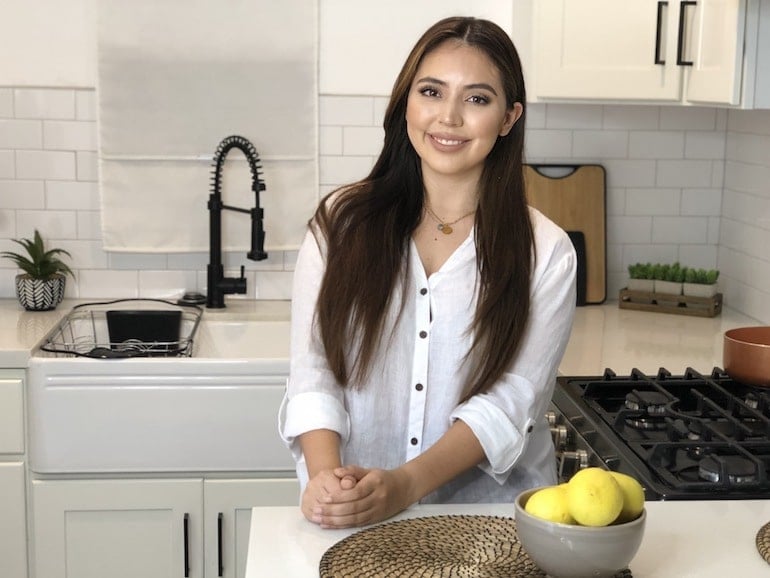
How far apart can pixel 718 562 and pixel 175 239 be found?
8.10 feet

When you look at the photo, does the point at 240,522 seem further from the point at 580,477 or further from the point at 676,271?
the point at 580,477

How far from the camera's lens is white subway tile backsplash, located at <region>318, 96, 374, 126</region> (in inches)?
143

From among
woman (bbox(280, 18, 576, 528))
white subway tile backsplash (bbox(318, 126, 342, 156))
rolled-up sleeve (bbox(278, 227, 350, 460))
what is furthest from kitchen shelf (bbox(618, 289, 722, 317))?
rolled-up sleeve (bbox(278, 227, 350, 460))

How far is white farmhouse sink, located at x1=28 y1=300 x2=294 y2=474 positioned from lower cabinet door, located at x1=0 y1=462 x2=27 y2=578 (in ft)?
0.21

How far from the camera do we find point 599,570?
4.49 feet

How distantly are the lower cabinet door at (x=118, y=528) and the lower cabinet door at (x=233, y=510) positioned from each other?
0.03 meters

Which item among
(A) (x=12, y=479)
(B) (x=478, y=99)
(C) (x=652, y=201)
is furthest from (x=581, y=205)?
(A) (x=12, y=479)

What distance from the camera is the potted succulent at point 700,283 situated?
3.53 metres

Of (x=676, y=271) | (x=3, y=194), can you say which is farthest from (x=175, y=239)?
(x=676, y=271)

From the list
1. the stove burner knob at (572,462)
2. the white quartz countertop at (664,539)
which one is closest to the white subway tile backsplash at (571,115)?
the stove burner knob at (572,462)

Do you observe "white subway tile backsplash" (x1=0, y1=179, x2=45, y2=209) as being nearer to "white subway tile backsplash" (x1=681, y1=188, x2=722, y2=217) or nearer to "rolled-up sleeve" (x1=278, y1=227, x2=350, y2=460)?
"rolled-up sleeve" (x1=278, y1=227, x2=350, y2=460)

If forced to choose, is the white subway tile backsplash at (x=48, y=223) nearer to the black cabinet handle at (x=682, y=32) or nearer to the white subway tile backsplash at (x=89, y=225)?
the white subway tile backsplash at (x=89, y=225)

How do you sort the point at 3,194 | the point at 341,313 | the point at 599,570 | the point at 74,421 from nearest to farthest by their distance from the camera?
the point at 599,570, the point at 341,313, the point at 74,421, the point at 3,194

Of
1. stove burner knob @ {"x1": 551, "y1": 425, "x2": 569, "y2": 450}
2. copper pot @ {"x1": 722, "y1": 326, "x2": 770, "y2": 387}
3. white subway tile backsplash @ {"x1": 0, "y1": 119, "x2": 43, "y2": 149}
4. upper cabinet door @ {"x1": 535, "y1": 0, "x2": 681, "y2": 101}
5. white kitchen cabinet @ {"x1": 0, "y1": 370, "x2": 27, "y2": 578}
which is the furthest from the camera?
white subway tile backsplash @ {"x1": 0, "y1": 119, "x2": 43, "y2": 149}
